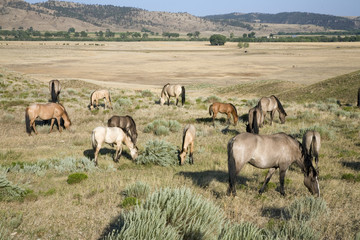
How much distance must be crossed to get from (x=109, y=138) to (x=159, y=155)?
2210 mm

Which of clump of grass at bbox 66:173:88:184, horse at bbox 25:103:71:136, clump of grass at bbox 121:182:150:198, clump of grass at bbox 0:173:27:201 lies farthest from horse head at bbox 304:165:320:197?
horse at bbox 25:103:71:136

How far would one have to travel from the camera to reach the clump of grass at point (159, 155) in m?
12.1

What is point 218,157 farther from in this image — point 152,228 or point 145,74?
point 145,74


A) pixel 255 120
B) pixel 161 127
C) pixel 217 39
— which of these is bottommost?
pixel 161 127

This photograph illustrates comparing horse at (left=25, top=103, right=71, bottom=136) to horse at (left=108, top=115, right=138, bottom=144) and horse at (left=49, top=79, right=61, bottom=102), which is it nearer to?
horse at (left=108, top=115, right=138, bottom=144)

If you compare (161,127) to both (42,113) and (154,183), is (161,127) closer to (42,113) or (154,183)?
(42,113)

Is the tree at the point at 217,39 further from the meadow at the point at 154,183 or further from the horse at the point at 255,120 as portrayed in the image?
the horse at the point at 255,120

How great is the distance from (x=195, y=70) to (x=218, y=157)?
68.6 meters

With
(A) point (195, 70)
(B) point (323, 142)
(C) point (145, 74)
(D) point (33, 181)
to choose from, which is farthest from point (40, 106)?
(A) point (195, 70)

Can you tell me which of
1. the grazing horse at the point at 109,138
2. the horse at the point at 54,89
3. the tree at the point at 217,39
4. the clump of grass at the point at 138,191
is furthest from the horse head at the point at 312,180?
the tree at the point at 217,39

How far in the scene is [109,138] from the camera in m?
11.9

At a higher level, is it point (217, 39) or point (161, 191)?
point (217, 39)

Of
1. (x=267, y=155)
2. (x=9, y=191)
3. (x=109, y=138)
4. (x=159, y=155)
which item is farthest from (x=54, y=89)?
(x=267, y=155)

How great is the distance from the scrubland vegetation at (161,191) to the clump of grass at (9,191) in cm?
3
